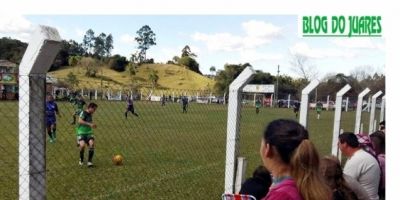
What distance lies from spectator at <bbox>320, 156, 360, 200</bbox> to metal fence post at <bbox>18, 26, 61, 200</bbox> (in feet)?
6.02

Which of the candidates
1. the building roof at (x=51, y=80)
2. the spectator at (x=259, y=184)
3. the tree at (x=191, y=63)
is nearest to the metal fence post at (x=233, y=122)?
the spectator at (x=259, y=184)

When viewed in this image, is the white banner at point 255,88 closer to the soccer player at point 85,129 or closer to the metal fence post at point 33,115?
the metal fence post at point 33,115

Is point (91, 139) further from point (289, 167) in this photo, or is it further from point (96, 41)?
point (96, 41)

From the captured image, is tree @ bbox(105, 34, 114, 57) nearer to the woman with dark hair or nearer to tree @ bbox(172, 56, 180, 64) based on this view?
tree @ bbox(172, 56, 180, 64)

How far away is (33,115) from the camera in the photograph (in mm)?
2488

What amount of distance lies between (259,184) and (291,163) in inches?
42.6

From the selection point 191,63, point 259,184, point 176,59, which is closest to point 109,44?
point 176,59

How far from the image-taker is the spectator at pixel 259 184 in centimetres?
330

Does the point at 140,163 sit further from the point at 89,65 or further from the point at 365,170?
the point at 89,65

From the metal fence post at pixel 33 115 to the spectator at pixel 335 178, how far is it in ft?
6.02

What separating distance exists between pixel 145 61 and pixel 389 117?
416 ft

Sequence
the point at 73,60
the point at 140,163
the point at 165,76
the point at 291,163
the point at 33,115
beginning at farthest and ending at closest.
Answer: the point at 165,76
the point at 73,60
the point at 140,163
the point at 33,115
the point at 291,163

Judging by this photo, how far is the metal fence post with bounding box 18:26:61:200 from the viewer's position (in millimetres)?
2414

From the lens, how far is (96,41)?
130375 millimetres
